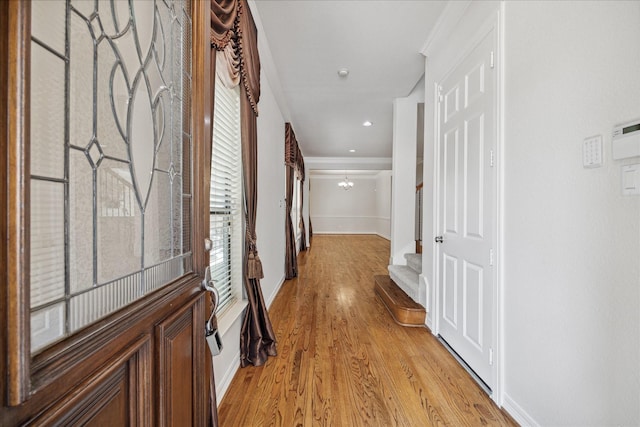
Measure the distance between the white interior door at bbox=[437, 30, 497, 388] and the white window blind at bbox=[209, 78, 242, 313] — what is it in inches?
67.0

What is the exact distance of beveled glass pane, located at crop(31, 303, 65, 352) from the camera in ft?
1.39

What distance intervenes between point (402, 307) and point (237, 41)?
2.65 m

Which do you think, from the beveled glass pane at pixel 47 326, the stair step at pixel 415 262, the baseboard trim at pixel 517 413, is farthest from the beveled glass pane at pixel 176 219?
the stair step at pixel 415 262

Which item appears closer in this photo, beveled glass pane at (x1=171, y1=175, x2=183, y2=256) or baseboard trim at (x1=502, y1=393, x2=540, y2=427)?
beveled glass pane at (x1=171, y1=175, x2=183, y2=256)

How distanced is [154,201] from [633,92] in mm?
Result: 1645

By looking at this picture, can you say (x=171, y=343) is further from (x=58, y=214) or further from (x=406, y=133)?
(x=406, y=133)

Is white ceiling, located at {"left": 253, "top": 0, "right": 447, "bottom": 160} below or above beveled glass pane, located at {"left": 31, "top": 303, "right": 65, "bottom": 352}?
above

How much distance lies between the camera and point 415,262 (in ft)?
11.6

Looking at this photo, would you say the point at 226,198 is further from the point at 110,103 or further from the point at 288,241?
the point at 288,241

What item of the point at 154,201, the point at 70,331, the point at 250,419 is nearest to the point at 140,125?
the point at 154,201

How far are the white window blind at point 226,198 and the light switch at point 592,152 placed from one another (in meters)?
1.89

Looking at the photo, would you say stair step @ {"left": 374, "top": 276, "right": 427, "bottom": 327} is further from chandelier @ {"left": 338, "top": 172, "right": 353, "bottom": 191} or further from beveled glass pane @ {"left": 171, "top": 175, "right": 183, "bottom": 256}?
chandelier @ {"left": 338, "top": 172, "right": 353, "bottom": 191}

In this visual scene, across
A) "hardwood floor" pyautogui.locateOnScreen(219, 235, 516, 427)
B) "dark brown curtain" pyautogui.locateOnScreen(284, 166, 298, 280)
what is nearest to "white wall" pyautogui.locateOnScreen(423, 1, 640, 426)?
"hardwood floor" pyautogui.locateOnScreen(219, 235, 516, 427)

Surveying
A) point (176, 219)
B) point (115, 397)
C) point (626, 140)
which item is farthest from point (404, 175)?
point (115, 397)
